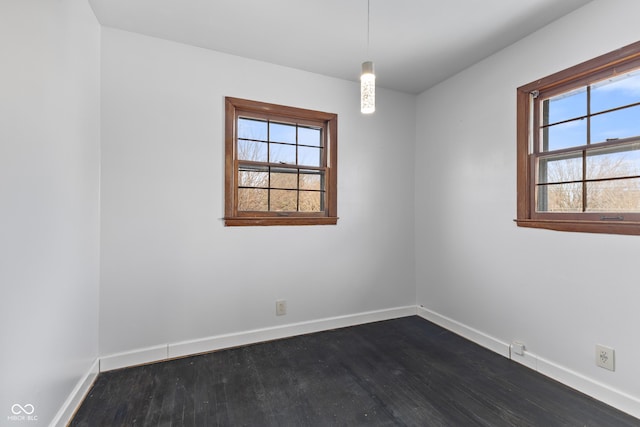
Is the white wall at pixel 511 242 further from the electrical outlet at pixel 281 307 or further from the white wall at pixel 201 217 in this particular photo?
the electrical outlet at pixel 281 307

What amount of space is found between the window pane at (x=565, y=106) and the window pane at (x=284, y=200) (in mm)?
2208

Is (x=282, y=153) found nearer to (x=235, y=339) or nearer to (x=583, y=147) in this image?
(x=235, y=339)

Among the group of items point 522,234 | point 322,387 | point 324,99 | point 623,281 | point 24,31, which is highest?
point 324,99

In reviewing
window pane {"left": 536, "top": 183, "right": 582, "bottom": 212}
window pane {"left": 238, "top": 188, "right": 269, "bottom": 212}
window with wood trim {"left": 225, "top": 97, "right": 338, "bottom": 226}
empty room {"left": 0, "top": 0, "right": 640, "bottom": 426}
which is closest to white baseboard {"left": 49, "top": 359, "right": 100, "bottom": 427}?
empty room {"left": 0, "top": 0, "right": 640, "bottom": 426}

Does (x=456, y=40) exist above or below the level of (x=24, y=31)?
above

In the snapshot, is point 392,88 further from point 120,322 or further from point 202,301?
point 120,322

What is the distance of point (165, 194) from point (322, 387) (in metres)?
1.92

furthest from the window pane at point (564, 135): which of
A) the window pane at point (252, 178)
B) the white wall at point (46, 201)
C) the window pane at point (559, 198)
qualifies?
the white wall at point (46, 201)

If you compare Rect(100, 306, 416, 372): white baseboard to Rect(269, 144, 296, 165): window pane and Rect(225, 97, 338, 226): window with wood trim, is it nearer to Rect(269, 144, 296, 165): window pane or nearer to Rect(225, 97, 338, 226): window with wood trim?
Rect(225, 97, 338, 226): window with wood trim

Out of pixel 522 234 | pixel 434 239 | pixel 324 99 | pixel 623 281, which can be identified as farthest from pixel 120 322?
pixel 623 281

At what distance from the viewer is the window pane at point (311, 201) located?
10.1 ft

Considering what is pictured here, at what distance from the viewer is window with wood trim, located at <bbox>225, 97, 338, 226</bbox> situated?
9.07 feet

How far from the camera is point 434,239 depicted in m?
3.32

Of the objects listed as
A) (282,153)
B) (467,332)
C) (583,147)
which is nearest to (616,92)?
(583,147)
